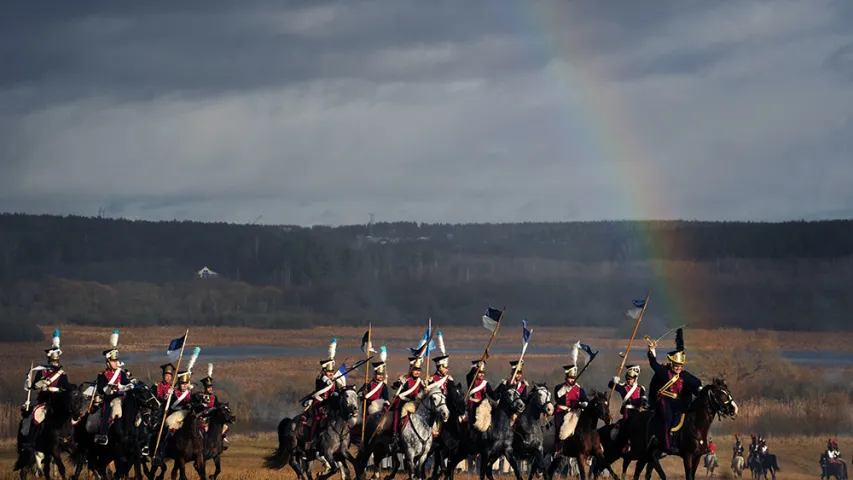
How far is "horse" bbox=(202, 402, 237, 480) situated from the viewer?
37312 millimetres

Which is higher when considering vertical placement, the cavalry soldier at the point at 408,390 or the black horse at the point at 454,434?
the cavalry soldier at the point at 408,390

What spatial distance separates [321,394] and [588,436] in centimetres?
739

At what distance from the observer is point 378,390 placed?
38.3 meters

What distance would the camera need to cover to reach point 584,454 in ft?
119

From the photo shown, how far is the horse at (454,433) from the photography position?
36.6 meters

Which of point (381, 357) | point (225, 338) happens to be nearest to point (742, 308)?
point (225, 338)

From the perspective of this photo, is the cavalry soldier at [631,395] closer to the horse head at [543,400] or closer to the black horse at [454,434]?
the horse head at [543,400]

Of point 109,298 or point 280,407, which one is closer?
point 280,407

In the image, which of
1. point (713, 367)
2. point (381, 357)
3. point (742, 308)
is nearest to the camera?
point (381, 357)

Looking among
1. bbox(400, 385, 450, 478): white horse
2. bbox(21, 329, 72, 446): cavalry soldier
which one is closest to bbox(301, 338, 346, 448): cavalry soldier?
bbox(400, 385, 450, 478): white horse

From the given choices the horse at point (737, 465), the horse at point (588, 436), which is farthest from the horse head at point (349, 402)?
the horse at point (737, 465)

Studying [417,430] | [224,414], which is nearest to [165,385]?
[224,414]

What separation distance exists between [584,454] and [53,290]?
537 feet

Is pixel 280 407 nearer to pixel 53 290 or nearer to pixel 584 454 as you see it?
pixel 584 454
